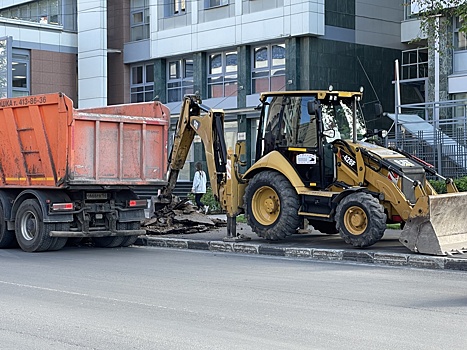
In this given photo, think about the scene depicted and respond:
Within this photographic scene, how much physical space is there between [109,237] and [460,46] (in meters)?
17.5

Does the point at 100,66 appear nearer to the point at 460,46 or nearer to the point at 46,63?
the point at 46,63

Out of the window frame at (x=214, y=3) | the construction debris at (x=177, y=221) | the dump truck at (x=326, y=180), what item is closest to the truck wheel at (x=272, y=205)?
the dump truck at (x=326, y=180)

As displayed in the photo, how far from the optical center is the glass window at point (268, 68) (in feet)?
111

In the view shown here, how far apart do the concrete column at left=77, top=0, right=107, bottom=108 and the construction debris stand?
21023 millimetres

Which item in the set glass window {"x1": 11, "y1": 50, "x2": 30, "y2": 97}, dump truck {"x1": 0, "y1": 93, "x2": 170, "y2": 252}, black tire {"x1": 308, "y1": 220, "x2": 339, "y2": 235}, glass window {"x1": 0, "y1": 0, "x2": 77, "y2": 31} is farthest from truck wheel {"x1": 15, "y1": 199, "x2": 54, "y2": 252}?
glass window {"x1": 0, "y1": 0, "x2": 77, "y2": 31}

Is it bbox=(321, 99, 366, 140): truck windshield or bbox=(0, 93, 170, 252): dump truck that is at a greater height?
bbox=(321, 99, 366, 140): truck windshield

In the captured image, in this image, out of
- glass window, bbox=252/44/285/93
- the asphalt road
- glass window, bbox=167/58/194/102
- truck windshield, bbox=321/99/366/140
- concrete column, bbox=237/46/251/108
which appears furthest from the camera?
glass window, bbox=167/58/194/102

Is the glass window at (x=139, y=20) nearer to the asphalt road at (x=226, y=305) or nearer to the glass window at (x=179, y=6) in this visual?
the glass window at (x=179, y=6)

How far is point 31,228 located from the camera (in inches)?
670

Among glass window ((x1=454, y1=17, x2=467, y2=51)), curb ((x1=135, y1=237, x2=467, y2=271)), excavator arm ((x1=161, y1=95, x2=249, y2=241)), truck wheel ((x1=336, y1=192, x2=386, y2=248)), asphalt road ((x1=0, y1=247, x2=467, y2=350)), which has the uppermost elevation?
glass window ((x1=454, y1=17, x2=467, y2=51))

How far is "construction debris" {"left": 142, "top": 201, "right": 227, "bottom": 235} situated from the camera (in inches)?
778

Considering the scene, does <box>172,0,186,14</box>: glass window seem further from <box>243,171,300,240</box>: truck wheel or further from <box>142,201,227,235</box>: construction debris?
<box>243,171,300,240</box>: truck wheel

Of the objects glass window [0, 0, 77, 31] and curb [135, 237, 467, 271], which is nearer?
curb [135, 237, 467, 271]

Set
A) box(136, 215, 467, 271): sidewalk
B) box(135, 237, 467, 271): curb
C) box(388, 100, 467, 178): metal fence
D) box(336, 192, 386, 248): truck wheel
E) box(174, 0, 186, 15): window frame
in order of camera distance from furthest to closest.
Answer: box(174, 0, 186, 15): window frame < box(388, 100, 467, 178): metal fence < box(336, 192, 386, 248): truck wheel < box(136, 215, 467, 271): sidewalk < box(135, 237, 467, 271): curb
